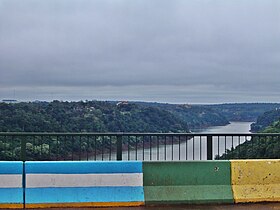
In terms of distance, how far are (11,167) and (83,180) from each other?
4.29ft

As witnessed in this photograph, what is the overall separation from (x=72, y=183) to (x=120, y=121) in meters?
7.19

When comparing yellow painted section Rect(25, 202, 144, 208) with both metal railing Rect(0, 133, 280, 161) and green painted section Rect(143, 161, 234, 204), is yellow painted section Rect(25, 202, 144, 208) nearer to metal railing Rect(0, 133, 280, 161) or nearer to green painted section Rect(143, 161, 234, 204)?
green painted section Rect(143, 161, 234, 204)

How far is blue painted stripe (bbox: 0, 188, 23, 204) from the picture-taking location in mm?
7820

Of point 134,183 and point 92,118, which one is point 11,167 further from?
point 92,118

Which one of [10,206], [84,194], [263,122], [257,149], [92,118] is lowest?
[10,206]

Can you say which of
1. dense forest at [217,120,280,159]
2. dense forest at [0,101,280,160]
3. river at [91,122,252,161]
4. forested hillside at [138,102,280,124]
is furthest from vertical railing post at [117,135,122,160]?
forested hillside at [138,102,280,124]

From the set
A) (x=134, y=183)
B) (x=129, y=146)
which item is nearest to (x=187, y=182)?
(x=134, y=183)

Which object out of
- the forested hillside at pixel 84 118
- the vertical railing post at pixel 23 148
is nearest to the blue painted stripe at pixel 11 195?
the vertical railing post at pixel 23 148

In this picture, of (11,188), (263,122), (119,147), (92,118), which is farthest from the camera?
(263,122)

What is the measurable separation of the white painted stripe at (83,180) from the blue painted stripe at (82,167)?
0.07 metres

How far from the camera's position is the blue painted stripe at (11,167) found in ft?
26.0

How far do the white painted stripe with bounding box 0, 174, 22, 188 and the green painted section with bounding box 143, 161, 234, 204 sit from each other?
2273 millimetres

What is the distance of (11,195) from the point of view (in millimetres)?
7867

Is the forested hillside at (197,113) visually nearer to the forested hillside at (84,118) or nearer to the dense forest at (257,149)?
the forested hillside at (84,118)
